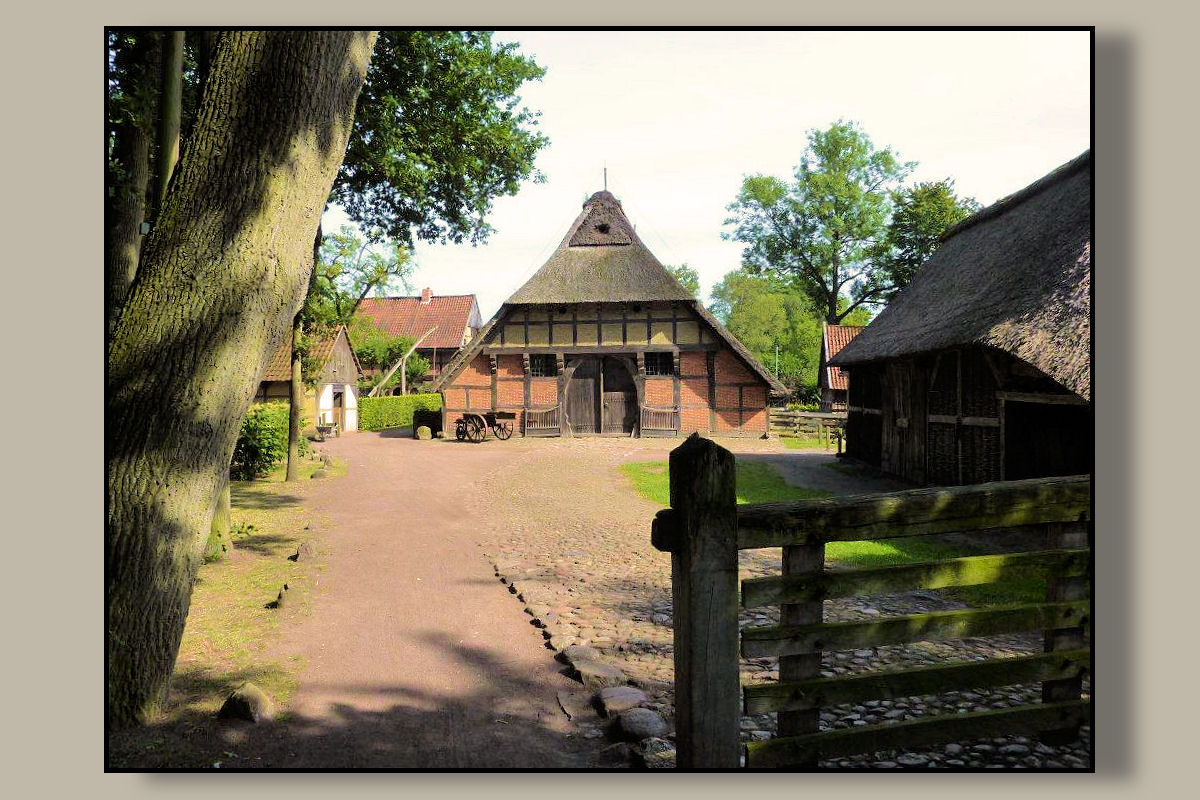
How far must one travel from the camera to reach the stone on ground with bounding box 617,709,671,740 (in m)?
3.22

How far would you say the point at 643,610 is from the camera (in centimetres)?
560

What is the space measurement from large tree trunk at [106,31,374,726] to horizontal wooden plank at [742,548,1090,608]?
2466 millimetres

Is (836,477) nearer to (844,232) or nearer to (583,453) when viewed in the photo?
(583,453)

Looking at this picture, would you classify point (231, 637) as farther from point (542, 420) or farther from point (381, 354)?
point (381, 354)

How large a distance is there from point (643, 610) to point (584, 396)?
18149 millimetres

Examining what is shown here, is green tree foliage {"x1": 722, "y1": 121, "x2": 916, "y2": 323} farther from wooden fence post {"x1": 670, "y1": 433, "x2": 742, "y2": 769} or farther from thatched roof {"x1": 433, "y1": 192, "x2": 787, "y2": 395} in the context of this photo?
wooden fence post {"x1": 670, "y1": 433, "x2": 742, "y2": 769}

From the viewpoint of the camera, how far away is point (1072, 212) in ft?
28.4

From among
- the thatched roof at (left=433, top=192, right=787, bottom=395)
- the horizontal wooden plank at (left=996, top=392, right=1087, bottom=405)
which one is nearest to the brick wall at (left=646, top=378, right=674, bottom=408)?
the thatched roof at (left=433, top=192, right=787, bottom=395)

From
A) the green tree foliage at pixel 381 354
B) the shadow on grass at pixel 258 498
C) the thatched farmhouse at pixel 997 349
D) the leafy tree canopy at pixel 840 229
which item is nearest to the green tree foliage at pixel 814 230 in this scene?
the leafy tree canopy at pixel 840 229

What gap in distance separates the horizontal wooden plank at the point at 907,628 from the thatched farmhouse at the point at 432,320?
39.9 metres

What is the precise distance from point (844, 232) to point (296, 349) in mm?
15406

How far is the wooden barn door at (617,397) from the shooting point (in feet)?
76.6

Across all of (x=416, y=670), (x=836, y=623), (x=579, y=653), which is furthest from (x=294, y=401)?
(x=836, y=623)
